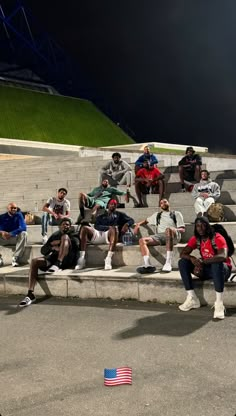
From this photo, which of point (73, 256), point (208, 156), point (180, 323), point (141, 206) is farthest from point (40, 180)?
point (180, 323)

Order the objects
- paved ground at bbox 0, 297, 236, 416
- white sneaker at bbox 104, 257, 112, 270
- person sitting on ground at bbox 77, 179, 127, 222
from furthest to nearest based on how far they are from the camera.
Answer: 1. person sitting on ground at bbox 77, 179, 127, 222
2. white sneaker at bbox 104, 257, 112, 270
3. paved ground at bbox 0, 297, 236, 416

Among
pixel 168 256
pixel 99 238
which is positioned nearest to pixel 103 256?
pixel 99 238

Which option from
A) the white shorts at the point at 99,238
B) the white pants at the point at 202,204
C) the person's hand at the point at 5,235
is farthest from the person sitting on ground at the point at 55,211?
the white pants at the point at 202,204

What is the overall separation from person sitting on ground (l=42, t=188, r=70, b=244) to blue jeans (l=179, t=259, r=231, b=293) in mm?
Answer: 4230

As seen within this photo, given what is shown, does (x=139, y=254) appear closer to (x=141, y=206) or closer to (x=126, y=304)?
(x=126, y=304)

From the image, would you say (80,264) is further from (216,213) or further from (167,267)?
(216,213)

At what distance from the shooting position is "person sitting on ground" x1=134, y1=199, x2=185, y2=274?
6.89 m

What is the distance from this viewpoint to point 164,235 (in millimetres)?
7512

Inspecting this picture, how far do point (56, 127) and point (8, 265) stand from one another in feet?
114

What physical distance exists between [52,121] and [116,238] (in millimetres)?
37658

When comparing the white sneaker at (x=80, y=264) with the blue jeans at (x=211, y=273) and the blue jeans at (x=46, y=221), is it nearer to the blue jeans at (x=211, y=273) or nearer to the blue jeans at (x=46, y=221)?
the blue jeans at (x=46, y=221)

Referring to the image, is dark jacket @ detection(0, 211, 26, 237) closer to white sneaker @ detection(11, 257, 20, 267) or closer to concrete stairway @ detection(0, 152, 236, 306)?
concrete stairway @ detection(0, 152, 236, 306)

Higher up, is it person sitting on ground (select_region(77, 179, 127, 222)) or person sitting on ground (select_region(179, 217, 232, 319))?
person sitting on ground (select_region(77, 179, 127, 222))

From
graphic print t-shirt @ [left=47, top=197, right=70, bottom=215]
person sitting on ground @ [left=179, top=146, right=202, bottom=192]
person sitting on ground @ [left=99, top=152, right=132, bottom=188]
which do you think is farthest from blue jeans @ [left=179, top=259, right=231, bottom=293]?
person sitting on ground @ [left=99, top=152, right=132, bottom=188]
